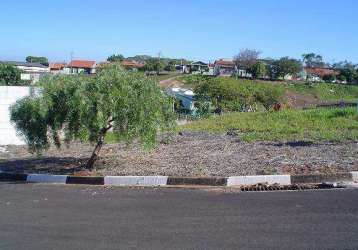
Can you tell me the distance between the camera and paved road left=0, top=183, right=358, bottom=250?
19.1 feet

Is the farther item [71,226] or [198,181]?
[198,181]

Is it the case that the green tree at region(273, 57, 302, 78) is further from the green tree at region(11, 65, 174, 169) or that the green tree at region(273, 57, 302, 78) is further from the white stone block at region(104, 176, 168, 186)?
the white stone block at region(104, 176, 168, 186)

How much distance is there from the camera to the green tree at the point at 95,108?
10.6 meters

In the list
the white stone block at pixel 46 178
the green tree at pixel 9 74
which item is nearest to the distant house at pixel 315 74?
the green tree at pixel 9 74

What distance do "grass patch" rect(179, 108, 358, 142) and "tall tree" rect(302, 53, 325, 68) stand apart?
13477cm

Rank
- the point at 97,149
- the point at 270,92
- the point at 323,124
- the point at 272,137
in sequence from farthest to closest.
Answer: the point at 270,92
the point at 323,124
the point at 272,137
the point at 97,149

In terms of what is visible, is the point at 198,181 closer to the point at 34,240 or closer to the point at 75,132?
the point at 75,132

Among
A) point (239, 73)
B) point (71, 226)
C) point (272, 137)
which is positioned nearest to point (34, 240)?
point (71, 226)

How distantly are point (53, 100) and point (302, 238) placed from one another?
22.7 ft

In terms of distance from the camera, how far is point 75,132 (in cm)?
1105

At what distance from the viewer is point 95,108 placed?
10555 mm

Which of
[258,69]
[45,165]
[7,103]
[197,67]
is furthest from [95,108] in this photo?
[197,67]

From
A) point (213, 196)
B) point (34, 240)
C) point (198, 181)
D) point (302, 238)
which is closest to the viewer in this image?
point (302, 238)

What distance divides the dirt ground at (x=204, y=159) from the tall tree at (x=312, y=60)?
467ft
